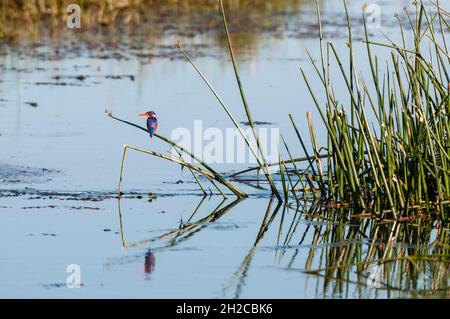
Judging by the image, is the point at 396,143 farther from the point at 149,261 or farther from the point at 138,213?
the point at 149,261

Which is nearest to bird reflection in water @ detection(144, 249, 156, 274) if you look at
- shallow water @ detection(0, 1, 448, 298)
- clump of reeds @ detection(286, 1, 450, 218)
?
shallow water @ detection(0, 1, 448, 298)

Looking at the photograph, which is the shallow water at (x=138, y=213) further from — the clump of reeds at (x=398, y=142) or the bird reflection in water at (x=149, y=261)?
the clump of reeds at (x=398, y=142)

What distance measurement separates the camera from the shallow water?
18.0ft

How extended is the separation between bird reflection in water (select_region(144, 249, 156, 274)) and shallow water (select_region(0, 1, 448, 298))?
0.03 ft

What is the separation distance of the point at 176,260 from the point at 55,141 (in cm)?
394

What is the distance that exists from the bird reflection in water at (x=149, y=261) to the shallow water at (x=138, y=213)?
0.01 metres

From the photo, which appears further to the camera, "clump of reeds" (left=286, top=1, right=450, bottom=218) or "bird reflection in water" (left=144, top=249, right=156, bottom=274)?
"clump of reeds" (left=286, top=1, right=450, bottom=218)

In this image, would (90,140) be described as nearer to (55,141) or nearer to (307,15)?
(55,141)

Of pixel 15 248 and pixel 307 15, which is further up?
pixel 307 15

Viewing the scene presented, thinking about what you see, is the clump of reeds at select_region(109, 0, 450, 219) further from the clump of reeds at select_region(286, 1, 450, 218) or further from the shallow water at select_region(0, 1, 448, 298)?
the shallow water at select_region(0, 1, 448, 298)

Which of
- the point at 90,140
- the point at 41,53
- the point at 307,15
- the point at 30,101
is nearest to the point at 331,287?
the point at 90,140

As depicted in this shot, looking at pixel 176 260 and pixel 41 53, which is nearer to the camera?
pixel 176 260

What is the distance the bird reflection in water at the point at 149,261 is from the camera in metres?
5.73

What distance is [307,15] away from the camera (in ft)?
73.0
